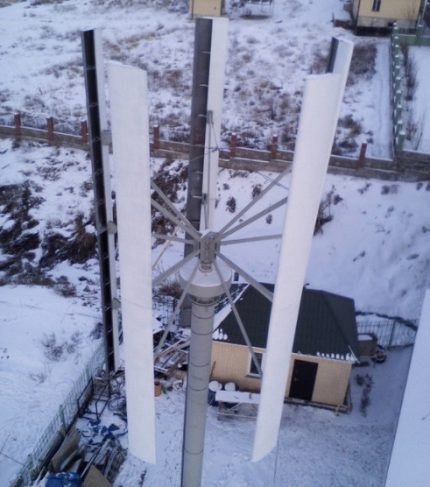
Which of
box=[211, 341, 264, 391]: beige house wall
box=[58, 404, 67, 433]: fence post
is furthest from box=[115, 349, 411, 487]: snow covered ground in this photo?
box=[58, 404, 67, 433]: fence post

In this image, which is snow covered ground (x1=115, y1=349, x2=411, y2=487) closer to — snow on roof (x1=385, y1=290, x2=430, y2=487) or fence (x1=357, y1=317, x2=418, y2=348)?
fence (x1=357, y1=317, x2=418, y2=348)

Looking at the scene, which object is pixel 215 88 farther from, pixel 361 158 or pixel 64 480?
pixel 361 158

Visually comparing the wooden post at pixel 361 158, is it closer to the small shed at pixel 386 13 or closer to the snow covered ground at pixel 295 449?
the snow covered ground at pixel 295 449

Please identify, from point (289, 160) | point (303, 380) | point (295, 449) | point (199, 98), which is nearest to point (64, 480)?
point (295, 449)

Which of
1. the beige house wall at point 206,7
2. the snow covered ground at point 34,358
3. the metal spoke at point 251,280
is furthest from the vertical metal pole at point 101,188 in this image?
the beige house wall at point 206,7

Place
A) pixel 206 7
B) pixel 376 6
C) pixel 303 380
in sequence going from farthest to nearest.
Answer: pixel 206 7 < pixel 376 6 < pixel 303 380

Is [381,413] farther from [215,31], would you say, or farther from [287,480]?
[215,31]

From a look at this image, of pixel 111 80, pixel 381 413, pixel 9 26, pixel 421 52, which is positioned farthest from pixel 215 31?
pixel 9 26
